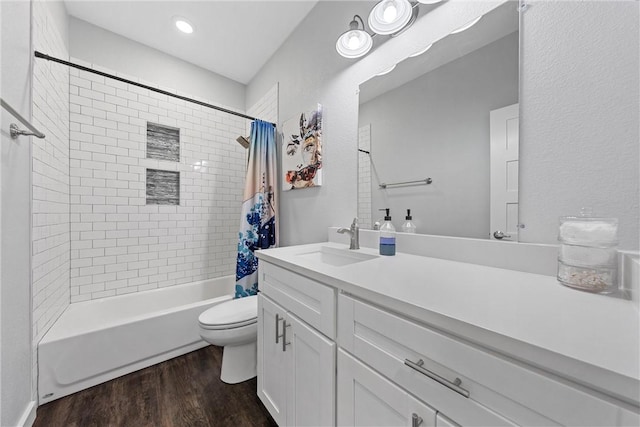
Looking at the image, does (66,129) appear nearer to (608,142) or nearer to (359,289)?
(359,289)

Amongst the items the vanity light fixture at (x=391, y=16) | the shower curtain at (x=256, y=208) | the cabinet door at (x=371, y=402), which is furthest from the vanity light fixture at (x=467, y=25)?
the shower curtain at (x=256, y=208)

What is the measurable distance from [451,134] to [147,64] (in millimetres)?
2890

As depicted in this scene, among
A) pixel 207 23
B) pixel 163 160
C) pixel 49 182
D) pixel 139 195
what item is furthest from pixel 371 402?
pixel 207 23

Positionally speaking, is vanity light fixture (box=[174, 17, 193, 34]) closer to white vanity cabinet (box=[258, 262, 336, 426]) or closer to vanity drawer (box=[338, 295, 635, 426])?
white vanity cabinet (box=[258, 262, 336, 426])

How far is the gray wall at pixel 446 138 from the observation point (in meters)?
0.97

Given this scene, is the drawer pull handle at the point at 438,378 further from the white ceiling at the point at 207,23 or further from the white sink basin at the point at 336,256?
the white ceiling at the point at 207,23

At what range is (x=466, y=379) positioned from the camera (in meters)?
0.49

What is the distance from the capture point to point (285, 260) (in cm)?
107

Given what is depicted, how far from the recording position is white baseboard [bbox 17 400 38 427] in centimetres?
117

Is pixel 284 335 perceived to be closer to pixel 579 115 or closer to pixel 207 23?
pixel 579 115

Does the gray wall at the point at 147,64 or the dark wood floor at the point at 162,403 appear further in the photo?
the gray wall at the point at 147,64

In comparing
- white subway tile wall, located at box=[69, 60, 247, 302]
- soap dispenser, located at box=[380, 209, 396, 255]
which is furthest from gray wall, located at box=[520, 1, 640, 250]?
white subway tile wall, located at box=[69, 60, 247, 302]

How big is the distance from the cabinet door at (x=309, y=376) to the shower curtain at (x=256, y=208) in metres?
1.14

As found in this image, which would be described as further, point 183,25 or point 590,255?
point 183,25
